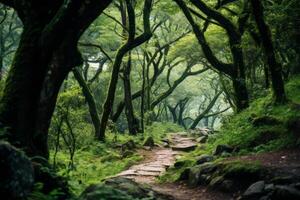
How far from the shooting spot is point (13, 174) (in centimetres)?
418

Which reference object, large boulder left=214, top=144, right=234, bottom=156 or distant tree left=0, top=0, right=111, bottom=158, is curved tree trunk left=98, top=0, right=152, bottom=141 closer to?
large boulder left=214, top=144, right=234, bottom=156

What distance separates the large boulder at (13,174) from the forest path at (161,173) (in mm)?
4195

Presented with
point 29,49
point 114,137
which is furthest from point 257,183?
point 114,137

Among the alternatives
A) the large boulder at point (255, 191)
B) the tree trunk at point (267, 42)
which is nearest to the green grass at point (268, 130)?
the tree trunk at point (267, 42)

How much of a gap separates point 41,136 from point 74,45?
1.91m

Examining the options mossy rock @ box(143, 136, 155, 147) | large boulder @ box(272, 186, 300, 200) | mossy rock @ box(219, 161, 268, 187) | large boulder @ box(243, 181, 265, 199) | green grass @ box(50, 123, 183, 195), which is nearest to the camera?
large boulder @ box(272, 186, 300, 200)

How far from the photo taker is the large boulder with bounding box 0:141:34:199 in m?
4.09

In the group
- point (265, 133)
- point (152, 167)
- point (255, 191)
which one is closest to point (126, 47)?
point (152, 167)

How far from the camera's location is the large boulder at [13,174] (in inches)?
161

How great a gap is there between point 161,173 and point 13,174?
7.80m

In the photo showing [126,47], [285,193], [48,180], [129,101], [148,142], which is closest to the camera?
[48,180]

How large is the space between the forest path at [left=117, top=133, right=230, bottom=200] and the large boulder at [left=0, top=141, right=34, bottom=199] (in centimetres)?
420

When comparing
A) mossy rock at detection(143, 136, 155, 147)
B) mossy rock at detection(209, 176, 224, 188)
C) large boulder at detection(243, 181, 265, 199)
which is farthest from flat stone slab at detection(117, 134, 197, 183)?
large boulder at detection(243, 181, 265, 199)

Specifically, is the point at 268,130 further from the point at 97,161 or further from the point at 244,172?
the point at 97,161
